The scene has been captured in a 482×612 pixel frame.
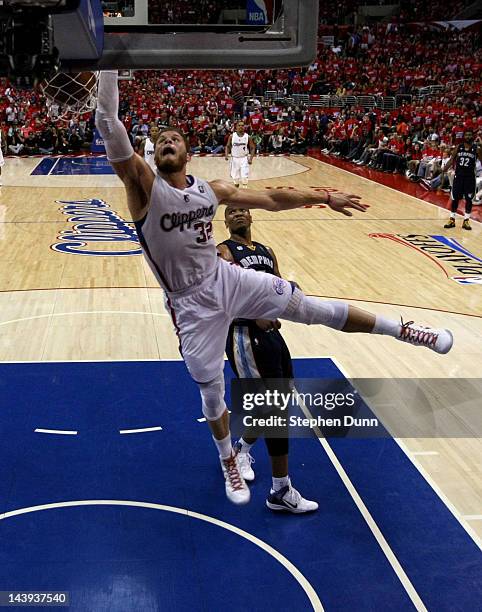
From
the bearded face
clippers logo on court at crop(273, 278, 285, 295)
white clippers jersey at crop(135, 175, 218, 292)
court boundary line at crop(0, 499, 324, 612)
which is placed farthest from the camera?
clippers logo on court at crop(273, 278, 285, 295)

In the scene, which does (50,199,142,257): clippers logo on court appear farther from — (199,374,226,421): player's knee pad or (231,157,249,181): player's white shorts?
(199,374,226,421): player's knee pad

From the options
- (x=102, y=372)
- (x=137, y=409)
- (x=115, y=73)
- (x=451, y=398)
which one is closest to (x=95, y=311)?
(x=102, y=372)

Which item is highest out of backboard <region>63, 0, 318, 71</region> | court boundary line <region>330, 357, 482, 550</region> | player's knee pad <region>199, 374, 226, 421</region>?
backboard <region>63, 0, 318, 71</region>

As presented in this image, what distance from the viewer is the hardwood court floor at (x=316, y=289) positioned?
21.8 ft

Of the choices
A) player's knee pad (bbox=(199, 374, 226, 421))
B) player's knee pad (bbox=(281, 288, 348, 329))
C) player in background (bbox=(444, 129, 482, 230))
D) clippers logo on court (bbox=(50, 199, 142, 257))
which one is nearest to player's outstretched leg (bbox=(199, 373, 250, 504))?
player's knee pad (bbox=(199, 374, 226, 421))

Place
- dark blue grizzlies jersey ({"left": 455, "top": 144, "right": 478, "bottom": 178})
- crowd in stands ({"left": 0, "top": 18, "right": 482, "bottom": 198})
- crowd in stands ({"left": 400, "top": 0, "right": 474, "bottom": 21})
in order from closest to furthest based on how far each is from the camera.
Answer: dark blue grizzlies jersey ({"left": 455, "top": 144, "right": 478, "bottom": 178}), crowd in stands ({"left": 0, "top": 18, "right": 482, "bottom": 198}), crowd in stands ({"left": 400, "top": 0, "right": 474, "bottom": 21})

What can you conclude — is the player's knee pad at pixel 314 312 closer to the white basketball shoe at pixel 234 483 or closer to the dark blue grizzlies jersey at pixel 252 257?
the dark blue grizzlies jersey at pixel 252 257

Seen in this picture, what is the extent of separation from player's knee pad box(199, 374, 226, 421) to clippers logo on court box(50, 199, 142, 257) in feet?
19.1

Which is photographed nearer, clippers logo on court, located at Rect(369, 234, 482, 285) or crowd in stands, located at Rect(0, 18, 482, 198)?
clippers logo on court, located at Rect(369, 234, 482, 285)

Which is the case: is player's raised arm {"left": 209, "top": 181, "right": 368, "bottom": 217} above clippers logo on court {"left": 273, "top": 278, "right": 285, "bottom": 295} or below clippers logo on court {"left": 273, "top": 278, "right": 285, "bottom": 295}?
above

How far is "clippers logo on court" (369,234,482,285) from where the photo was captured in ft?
32.3

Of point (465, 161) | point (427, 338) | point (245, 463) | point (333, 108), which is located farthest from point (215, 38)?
point (333, 108)

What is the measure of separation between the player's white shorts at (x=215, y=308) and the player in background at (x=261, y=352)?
0.21 metres

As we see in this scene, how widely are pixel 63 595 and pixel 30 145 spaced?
75.8 feet
